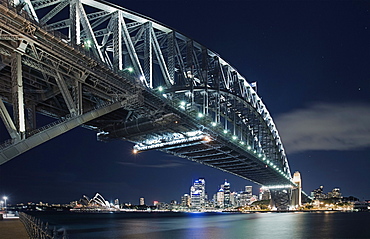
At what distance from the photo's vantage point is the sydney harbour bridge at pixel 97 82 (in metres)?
19.3

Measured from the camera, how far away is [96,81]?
25.8 m

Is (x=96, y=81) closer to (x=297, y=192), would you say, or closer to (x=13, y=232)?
(x=13, y=232)

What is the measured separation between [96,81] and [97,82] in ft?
0.37

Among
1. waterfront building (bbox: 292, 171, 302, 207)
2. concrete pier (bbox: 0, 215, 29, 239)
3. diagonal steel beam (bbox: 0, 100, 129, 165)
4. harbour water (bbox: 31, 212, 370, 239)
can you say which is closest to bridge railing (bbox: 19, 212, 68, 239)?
concrete pier (bbox: 0, 215, 29, 239)

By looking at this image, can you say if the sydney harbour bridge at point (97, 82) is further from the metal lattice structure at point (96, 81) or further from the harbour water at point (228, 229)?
the harbour water at point (228, 229)

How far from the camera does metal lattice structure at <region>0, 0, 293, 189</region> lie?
1934 cm

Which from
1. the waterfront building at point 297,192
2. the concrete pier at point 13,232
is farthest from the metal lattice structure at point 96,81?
the waterfront building at point 297,192

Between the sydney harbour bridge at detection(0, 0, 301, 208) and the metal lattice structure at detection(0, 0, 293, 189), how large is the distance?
0.05 metres

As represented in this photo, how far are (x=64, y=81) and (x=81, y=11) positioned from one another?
5240 mm

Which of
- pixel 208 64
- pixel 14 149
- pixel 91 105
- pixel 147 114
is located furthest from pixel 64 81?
pixel 208 64

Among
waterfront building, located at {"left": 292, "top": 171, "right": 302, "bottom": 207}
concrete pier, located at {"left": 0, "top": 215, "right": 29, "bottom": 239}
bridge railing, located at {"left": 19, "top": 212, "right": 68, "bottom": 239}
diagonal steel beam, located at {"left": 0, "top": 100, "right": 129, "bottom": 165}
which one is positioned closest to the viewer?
bridge railing, located at {"left": 19, "top": 212, "right": 68, "bottom": 239}

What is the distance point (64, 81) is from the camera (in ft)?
76.8

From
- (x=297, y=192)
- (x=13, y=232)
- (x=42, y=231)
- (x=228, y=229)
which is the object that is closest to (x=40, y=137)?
(x=13, y=232)

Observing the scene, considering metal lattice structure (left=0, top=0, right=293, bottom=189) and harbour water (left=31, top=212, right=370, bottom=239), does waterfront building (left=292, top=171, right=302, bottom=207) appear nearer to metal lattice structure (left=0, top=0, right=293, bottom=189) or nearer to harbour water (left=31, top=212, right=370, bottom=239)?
harbour water (left=31, top=212, right=370, bottom=239)
